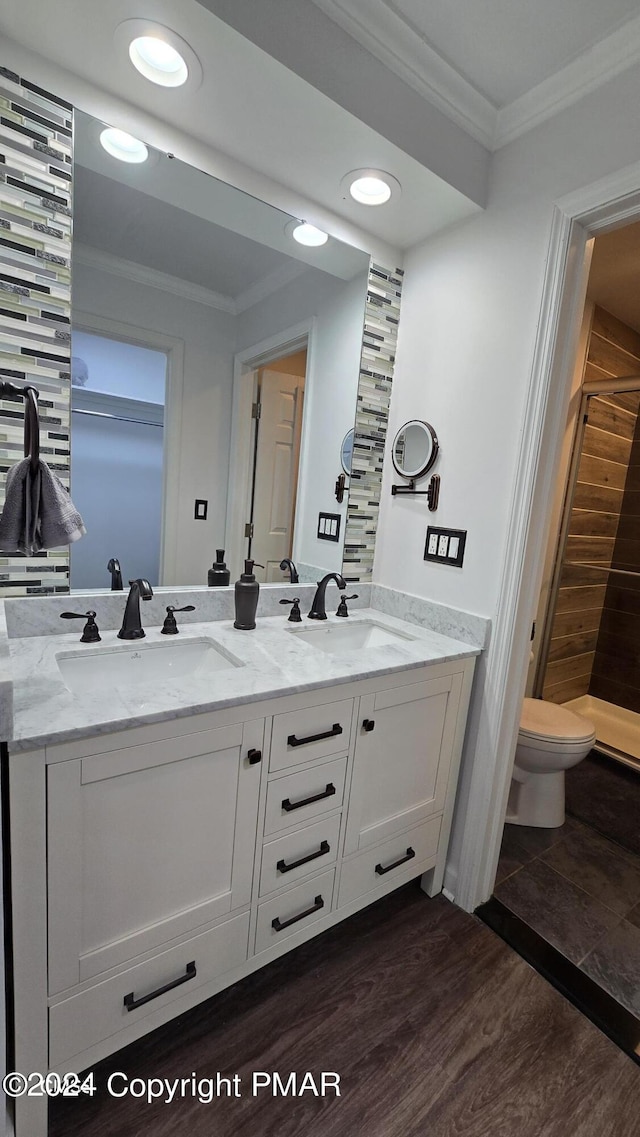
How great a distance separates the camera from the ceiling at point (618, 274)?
6.50ft

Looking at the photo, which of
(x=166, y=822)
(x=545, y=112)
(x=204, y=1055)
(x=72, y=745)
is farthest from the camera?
(x=545, y=112)

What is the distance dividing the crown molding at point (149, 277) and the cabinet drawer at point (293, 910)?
170 centimetres

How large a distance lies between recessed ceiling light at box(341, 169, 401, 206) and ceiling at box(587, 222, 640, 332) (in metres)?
0.76

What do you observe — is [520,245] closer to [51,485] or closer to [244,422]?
[244,422]

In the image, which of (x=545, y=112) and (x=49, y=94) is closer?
(x=49, y=94)

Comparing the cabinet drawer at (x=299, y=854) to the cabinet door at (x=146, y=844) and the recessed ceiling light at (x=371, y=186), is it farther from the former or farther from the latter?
the recessed ceiling light at (x=371, y=186)

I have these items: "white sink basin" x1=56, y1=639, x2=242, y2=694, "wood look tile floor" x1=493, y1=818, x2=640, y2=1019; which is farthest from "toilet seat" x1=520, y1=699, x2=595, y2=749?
"white sink basin" x1=56, y1=639, x2=242, y2=694

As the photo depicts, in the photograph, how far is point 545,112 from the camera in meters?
1.40

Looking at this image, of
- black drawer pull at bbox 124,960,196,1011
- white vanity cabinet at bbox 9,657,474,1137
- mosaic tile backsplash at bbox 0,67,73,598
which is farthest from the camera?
mosaic tile backsplash at bbox 0,67,73,598

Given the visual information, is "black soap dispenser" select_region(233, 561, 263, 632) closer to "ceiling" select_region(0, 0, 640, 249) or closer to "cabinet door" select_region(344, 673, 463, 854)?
"cabinet door" select_region(344, 673, 463, 854)

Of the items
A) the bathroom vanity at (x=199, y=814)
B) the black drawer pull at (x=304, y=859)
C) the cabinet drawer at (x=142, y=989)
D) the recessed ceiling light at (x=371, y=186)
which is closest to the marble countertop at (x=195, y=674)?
the bathroom vanity at (x=199, y=814)

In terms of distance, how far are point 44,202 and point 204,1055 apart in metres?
2.11

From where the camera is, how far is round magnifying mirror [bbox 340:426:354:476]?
1.93m

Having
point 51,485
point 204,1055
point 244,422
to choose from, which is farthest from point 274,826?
point 244,422
